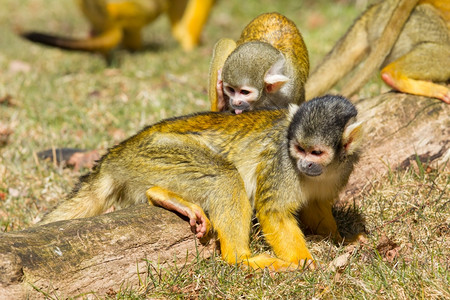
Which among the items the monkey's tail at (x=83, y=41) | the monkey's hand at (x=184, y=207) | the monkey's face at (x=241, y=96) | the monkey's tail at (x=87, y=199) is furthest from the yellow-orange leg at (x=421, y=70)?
the monkey's tail at (x=83, y=41)

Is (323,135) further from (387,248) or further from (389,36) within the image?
(389,36)

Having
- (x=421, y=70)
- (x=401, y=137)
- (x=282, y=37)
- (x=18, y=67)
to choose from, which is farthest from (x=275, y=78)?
(x=18, y=67)

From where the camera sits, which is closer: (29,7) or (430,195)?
(430,195)

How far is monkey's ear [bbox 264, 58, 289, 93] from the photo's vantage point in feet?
12.9

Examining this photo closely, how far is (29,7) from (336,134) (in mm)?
10134

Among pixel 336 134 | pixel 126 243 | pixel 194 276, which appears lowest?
pixel 194 276

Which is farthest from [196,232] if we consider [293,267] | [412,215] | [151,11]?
[151,11]

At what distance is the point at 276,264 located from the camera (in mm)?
2971

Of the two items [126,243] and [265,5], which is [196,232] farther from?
[265,5]

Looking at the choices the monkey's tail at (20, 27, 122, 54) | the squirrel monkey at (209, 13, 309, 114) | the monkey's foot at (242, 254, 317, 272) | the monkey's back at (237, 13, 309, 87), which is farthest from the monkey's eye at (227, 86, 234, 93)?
the monkey's tail at (20, 27, 122, 54)

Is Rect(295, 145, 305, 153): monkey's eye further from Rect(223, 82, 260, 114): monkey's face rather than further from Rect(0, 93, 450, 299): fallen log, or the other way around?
Rect(223, 82, 260, 114): monkey's face

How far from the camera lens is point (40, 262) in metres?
2.45

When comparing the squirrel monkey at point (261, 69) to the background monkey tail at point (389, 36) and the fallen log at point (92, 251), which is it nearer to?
the background monkey tail at point (389, 36)

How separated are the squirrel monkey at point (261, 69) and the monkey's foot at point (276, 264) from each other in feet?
3.49
